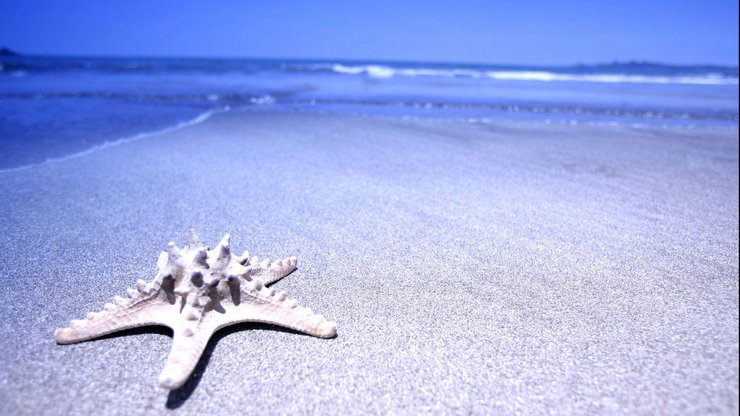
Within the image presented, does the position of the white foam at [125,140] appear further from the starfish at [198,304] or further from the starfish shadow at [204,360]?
the starfish shadow at [204,360]

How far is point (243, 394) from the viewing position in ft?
5.76

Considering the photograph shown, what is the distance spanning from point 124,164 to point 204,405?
3.79 metres

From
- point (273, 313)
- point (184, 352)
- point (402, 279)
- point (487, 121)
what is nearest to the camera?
point (184, 352)

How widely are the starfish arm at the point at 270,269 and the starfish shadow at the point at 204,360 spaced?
0.26 meters

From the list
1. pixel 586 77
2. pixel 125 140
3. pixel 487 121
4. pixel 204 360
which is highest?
pixel 586 77

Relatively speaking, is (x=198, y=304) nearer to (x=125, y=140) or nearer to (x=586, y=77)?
(x=125, y=140)

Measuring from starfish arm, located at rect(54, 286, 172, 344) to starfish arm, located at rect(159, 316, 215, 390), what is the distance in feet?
0.59

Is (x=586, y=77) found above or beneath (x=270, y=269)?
above

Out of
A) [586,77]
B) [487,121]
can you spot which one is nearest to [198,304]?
[487,121]

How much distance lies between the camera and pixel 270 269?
2.45 meters

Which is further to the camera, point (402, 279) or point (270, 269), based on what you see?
point (402, 279)

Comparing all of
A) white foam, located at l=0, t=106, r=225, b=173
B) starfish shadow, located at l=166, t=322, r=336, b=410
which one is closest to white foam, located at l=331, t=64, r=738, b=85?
white foam, located at l=0, t=106, r=225, b=173

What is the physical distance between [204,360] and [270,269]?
2.11ft

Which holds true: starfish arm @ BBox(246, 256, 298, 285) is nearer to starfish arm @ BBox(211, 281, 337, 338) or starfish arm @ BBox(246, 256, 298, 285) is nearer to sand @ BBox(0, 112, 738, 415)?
sand @ BBox(0, 112, 738, 415)
